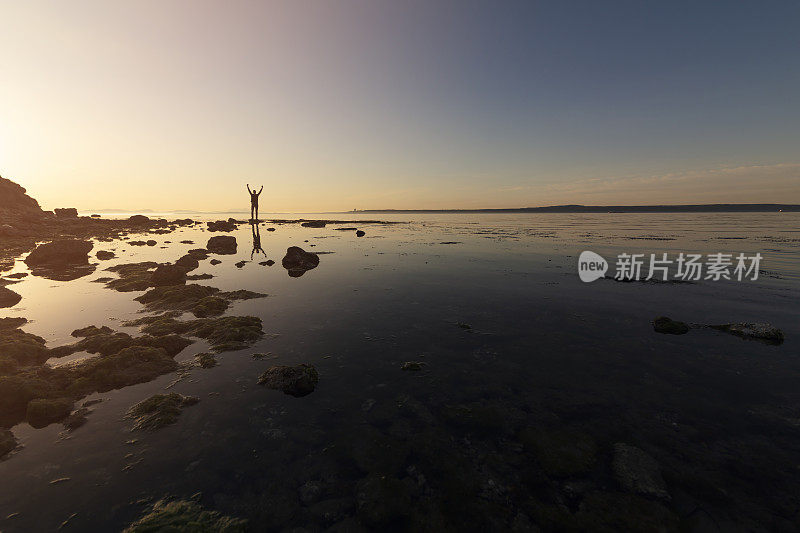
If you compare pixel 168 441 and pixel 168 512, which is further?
pixel 168 441

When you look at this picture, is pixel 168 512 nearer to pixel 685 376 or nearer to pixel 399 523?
pixel 399 523

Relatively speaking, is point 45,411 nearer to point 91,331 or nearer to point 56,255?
point 91,331

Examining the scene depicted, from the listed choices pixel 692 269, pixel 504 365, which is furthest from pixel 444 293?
pixel 692 269

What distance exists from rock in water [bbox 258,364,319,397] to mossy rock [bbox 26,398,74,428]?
529cm

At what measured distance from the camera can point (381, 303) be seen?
66.5ft

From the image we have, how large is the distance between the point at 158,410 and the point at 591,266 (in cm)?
3715

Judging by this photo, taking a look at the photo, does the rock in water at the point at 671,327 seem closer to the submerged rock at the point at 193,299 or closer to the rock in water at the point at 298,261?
the submerged rock at the point at 193,299

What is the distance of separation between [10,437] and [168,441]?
3.88m

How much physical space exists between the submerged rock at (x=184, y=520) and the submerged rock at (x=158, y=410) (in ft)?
10.3

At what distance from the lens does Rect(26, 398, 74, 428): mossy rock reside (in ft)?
27.9

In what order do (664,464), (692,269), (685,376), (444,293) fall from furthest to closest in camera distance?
(692,269) < (444,293) < (685,376) < (664,464)

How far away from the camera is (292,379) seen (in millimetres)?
10516

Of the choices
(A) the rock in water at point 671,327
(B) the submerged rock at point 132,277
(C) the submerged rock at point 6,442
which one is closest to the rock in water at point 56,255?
(B) the submerged rock at point 132,277

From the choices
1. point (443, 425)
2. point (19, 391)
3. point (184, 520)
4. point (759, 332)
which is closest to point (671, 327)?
point (759, 332)
